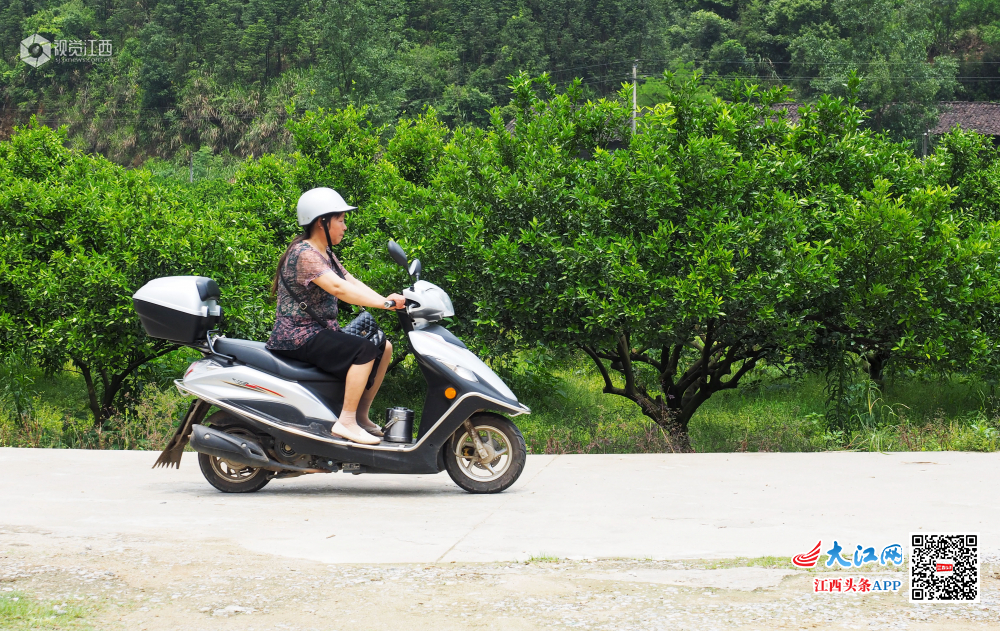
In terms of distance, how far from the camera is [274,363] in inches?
244

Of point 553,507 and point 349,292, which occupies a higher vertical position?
point 349,292

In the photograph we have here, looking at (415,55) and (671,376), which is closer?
(671,376)

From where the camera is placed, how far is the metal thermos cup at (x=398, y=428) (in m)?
6.24

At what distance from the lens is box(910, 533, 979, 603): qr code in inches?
154

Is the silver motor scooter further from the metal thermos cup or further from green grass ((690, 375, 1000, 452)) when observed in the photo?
green grass ((690, 375, 1000, 452))

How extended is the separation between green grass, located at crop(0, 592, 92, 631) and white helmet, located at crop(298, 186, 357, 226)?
283 cm

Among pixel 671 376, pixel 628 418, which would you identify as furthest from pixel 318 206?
pixel 628 418

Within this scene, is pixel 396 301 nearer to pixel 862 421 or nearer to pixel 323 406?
pixel 323 406

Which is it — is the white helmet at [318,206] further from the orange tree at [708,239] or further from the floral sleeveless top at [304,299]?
the orange tree at [708,239]

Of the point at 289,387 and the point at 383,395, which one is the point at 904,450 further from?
the point at 383,395

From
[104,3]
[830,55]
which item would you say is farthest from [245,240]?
[104,3]

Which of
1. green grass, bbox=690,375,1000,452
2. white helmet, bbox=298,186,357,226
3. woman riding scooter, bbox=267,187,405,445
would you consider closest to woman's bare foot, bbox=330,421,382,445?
woman riding scooter, bbox=267,187,405,445

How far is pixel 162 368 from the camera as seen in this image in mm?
10203

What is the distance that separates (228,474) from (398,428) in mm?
1155
